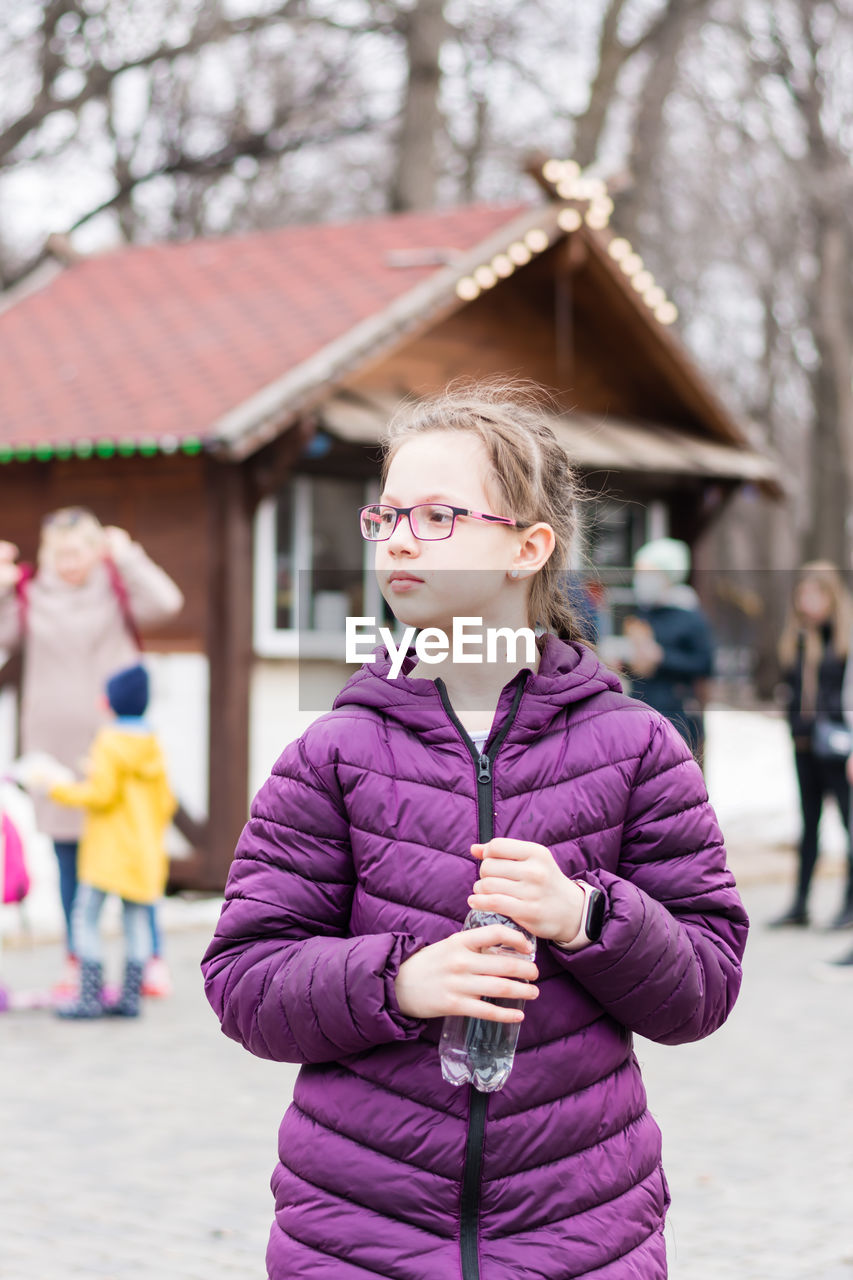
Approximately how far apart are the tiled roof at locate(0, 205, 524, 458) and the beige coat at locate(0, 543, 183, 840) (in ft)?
10.1

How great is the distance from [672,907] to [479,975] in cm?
32

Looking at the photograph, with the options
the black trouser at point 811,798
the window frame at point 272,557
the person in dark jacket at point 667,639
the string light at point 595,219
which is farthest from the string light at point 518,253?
the black trouser at point 811,798

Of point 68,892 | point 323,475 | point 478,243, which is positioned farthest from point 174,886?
point 478,243

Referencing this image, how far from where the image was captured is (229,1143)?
18.0 ft

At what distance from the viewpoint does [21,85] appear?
18.3 metres

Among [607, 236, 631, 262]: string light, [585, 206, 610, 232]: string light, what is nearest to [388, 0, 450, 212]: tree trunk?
[607, 236, 631, 262]: string light

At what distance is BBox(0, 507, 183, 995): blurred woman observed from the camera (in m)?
7.79

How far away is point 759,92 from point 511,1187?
21.9 meters

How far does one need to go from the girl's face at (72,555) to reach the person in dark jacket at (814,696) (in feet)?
12.6

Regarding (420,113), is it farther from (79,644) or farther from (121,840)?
(121,840)

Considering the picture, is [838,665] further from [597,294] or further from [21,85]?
[21,85]

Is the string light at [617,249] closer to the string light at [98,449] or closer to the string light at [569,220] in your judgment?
the string light at [569,220]

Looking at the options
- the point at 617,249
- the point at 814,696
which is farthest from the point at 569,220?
the point at 814,696

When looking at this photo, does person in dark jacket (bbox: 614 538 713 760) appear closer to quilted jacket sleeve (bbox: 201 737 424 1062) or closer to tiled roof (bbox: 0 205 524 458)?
tiled roof (bbox: 0 205 524 458)
